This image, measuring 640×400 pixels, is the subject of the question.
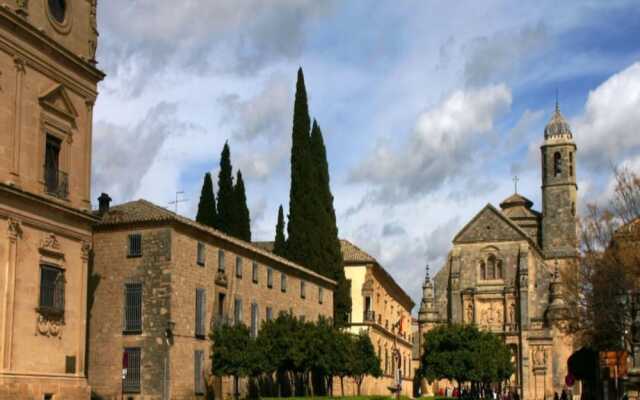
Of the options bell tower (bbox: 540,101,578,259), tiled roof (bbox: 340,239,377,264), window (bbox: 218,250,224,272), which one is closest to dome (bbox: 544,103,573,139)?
bell tower (bbox: 540,101,578,259)

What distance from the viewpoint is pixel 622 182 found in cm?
3597

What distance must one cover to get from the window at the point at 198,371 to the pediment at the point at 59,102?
43.9 feet

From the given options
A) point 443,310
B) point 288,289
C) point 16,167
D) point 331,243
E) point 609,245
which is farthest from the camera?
point 443,310

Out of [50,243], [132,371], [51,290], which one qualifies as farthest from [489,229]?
[50,243]

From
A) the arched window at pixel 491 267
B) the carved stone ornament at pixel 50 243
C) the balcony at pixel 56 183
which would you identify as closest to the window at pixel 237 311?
the balcony at pixel 56 183

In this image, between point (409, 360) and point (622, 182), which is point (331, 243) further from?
point (409, 360)

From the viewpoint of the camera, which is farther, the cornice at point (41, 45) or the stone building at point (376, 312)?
the stone building at point (376, 312)

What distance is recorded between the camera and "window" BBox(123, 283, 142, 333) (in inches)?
1519

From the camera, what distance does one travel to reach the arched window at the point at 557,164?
318 ft

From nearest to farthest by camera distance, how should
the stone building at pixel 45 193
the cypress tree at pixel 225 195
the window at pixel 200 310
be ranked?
1. the stone building at pixel 45 193
2. the window at pixel 200 310
3. the cypress tree at pixel 225 195

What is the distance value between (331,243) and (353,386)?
10708 millimetres

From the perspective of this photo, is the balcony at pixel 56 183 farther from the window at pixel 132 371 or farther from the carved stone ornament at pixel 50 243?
the window at pixel 132 371

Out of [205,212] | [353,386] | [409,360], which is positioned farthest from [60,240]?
[409,360]

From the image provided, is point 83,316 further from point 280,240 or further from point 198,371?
point 280,240
